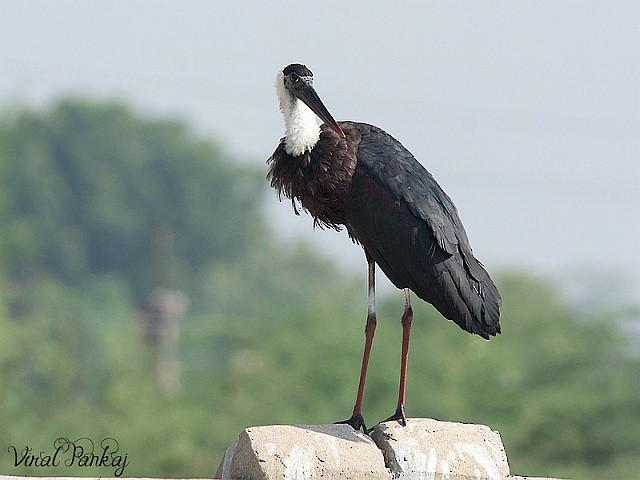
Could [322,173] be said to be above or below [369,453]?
above

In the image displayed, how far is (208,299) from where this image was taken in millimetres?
61719

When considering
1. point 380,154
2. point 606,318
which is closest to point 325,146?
point 380,154

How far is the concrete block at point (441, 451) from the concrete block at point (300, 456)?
0.09 m

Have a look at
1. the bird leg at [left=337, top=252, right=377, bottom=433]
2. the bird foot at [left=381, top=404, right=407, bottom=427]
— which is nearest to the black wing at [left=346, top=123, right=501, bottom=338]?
the bird leg at [left=337, top=252, right=377, bottom=433]

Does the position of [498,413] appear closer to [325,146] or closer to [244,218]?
[325,146]

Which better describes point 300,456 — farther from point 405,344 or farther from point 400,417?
point 405,344

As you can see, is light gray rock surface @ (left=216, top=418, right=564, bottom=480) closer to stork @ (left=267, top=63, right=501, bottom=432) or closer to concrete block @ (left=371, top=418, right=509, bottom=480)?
concrete block @ (left=371, top=418, right=509, bottom=480)

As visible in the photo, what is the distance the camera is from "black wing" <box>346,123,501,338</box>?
6.73m

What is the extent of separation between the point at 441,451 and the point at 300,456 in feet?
2.08

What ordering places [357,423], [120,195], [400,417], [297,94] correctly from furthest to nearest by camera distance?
[120,195], [297,94], [357,423], [400,417]

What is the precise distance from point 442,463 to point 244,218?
60454 mm

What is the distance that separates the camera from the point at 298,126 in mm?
7070

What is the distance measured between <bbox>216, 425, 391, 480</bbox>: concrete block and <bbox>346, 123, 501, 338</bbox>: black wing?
31.5 inches

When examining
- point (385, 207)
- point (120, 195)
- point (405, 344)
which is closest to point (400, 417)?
point (405, 344)
